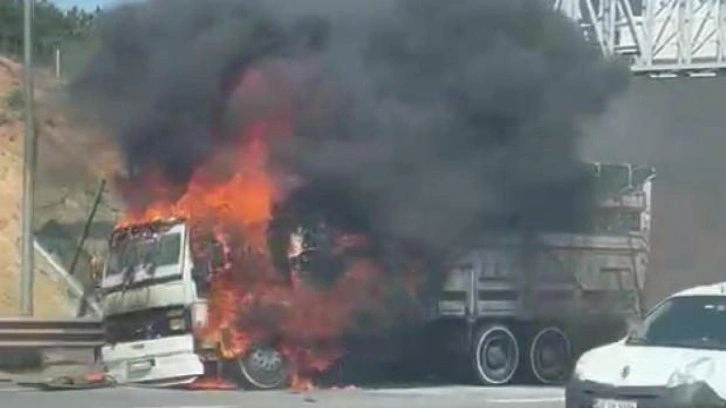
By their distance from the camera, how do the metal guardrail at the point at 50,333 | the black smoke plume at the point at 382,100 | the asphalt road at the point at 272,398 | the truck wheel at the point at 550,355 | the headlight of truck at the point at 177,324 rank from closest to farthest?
1. the asphalt road at the point at 272,398
2. the headlight of truck at the point at 177,324
3. the black smoke plume at the point at 382,100
4. the metal guardrail at the point at 50,333
5. the truck wheel at the point at 550,355

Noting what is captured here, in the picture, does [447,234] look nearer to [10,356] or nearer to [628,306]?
[628,306]

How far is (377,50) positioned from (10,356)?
6.96m

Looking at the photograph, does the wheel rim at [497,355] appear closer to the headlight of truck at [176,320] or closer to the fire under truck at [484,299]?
the fire under truck at [484,299]

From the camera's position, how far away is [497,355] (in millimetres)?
24781

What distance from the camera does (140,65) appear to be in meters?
24.0

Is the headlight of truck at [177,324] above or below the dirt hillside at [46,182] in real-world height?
below

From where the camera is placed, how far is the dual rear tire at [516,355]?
968 inches

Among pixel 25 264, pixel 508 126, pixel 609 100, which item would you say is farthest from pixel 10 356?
pixel 609 100

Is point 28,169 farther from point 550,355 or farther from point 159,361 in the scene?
point 550,355

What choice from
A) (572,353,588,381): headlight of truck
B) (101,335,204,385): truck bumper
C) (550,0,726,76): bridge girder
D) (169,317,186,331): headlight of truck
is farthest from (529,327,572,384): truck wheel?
(572,353,588,381): headlight of truck

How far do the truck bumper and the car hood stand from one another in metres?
7.74

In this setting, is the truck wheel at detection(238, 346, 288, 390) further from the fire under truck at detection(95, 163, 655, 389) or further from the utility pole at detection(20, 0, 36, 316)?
the utility pole at detection(20, 0, 36, 316)

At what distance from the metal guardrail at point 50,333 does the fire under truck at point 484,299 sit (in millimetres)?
1452


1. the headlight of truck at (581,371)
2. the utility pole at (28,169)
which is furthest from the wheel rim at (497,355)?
the headlight of truck at (581,371)
